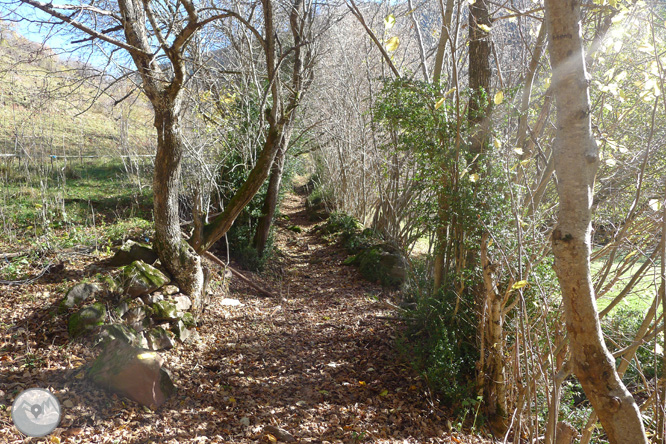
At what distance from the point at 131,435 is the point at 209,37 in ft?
20.5

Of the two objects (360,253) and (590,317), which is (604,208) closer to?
(590,317)

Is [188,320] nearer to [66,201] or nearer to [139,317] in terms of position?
[139,317]

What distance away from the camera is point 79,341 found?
3.72 m

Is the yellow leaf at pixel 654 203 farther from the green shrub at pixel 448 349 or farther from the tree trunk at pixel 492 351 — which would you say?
the green shrub at pixel 448 349

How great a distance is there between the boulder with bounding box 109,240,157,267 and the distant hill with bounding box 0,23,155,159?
1674 millimetres

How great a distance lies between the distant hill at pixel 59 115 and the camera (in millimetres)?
4930

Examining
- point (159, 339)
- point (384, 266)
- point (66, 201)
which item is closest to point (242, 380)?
point (159, 339)

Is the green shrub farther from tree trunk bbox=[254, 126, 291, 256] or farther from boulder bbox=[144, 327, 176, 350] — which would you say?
tree trunk bbox=[254, 126, 291, 256]

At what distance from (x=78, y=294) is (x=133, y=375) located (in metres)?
1.15

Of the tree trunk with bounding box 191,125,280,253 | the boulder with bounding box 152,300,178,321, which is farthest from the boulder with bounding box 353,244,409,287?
the boulder with bounding box 152,300,178,321

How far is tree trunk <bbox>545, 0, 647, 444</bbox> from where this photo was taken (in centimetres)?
130

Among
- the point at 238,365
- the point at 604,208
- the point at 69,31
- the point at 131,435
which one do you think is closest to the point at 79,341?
the point at 131,435

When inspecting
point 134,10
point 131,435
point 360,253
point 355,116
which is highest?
point 355,116


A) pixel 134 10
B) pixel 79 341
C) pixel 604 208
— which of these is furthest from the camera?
pixel 134 10
